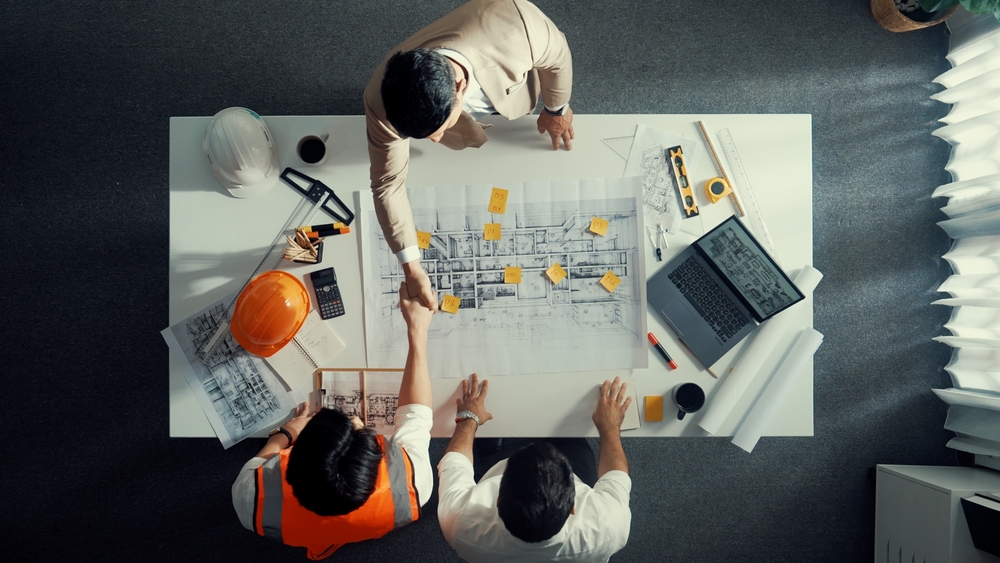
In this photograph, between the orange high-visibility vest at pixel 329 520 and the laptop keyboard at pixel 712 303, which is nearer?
the orange high-visibility vest at pixel 329 520

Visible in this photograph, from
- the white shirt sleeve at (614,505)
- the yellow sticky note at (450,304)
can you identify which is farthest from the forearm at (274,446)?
the white shirt sleeve at (614,505)

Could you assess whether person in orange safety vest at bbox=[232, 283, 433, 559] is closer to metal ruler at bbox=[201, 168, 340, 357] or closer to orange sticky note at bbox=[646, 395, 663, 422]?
metal ruler at bbox=[201, 168, 340, 357]

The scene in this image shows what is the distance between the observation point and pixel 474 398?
1321mm

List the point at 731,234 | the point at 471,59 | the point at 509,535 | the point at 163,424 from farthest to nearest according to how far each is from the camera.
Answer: the point at 163,424 < the point at 731,234 < the point at 509,535 < the point at 471,59

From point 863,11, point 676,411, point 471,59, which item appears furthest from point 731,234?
point 863,11

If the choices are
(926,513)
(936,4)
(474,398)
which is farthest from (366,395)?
(936,4)

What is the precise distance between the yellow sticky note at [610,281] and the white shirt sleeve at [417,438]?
21.0 inches

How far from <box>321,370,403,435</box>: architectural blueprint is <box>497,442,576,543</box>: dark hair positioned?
0.34 meters

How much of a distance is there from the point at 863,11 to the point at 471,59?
71.8 inches

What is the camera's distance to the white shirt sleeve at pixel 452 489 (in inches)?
49.5

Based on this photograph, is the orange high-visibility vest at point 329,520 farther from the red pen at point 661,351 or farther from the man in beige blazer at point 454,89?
the red pen at point 661,351

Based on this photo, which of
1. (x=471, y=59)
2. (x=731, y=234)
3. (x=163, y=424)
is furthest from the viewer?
(x=163, y=424)

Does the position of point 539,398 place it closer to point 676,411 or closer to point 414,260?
point 676,411

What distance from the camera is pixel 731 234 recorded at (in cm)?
133
